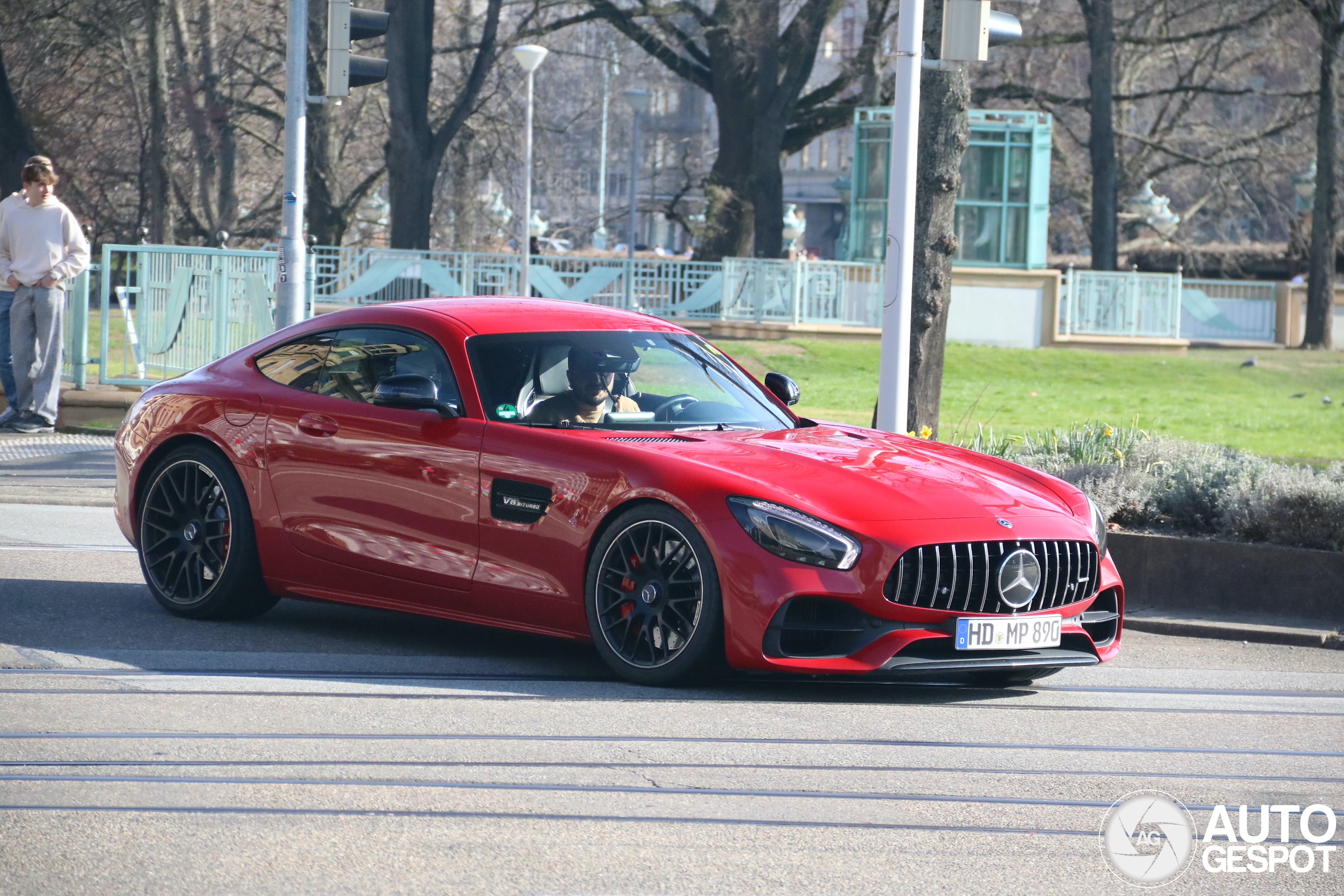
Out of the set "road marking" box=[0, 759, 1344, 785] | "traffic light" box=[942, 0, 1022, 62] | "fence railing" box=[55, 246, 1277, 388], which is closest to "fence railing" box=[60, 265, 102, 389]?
"traffic light" box=[942, 0, 1022, 62]

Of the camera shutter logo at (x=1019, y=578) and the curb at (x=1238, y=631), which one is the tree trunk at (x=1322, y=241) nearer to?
the curb at (x=1238, y=631)

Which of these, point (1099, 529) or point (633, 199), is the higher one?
point (633, 199)

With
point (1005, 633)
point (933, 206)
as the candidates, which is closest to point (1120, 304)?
point (933, 206)

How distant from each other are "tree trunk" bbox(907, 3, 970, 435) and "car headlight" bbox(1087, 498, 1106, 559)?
587 cm

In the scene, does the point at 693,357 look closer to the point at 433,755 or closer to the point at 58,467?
the point at 433,755

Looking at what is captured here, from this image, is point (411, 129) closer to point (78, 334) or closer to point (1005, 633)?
point (78, 334)

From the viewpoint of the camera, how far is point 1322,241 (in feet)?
124

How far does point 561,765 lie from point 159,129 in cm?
Result: 3264

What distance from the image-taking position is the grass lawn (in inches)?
832

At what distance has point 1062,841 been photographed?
477 cm

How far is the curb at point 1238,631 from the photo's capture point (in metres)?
8.48

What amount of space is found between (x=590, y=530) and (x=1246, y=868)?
2.79m

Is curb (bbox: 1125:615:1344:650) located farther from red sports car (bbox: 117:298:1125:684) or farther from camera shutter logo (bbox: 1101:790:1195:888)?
camera shutter logo (bbox: 1101:790:1195:888)
